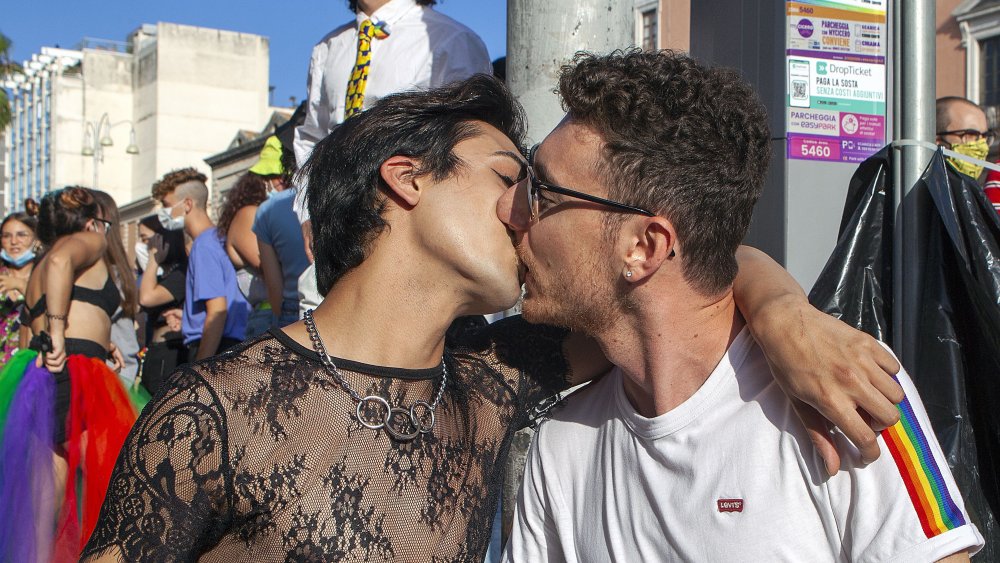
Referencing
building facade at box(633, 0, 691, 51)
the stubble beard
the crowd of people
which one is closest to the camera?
the crowd of people

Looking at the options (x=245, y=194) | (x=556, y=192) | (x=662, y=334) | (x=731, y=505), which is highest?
(x=245, y=194)

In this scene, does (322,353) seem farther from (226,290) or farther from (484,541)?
(226,290)

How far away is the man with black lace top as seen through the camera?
199 centimetres

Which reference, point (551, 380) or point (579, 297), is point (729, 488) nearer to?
point (579, 297)

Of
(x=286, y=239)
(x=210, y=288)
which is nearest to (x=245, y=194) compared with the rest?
(x=210, y=288)

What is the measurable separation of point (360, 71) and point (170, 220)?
189 inches

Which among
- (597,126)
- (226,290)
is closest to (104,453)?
(226,290)

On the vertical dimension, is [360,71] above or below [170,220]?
above

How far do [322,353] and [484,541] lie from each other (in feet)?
2.03

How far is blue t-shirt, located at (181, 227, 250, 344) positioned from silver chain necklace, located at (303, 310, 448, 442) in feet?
16.1

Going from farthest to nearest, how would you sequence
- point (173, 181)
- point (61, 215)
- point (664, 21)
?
1. point (664, 21)
2. point (173, 181)
3. point (61, 215)

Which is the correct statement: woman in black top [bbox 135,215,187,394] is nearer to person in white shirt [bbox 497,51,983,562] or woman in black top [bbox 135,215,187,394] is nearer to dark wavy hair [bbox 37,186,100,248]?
dark wavy hair [bbox 37,186,100,248]

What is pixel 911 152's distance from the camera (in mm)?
2576

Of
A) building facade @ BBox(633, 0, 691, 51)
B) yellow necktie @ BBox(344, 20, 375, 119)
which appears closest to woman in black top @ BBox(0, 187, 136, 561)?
yellow necktie @ BBox(344, 20, 375, 119)
